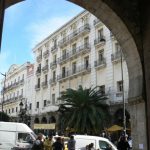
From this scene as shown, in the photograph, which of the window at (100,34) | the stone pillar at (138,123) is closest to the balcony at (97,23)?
the window at (100,34)

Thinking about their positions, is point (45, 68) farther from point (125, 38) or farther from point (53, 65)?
point (125, 38)

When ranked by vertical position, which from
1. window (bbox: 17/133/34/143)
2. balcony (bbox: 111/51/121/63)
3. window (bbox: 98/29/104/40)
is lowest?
window (bbox: 17/133/34/143)

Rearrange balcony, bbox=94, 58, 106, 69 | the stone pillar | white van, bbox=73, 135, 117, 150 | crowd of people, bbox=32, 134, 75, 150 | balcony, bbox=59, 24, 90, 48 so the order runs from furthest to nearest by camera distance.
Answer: balcony, bbox=59, 24, 90, 48
balcony, bbox=94, 58, 106, 69
white van, bbox=73, 135, 117, 150
crowd of people, bbox=32, 134, 75, 150
the stone pillar

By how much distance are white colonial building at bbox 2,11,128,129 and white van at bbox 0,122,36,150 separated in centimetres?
1390

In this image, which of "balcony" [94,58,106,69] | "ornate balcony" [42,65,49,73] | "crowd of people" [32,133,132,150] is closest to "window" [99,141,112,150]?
"crowd of people" [32,133,132,150]

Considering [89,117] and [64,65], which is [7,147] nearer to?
[89,117]

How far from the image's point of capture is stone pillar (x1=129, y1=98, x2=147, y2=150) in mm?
7016

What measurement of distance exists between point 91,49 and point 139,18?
30.7 meters

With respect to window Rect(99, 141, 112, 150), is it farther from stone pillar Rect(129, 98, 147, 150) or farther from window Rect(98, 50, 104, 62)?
window Rect(98, 50, 104, 62)

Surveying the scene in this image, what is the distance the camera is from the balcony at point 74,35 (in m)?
39.4

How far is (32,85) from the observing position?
54000 millimetres

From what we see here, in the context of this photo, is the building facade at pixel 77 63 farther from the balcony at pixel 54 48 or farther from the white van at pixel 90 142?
the white van at pixel 90 142

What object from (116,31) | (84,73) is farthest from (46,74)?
(116,31)

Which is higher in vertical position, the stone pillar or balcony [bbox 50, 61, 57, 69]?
balcony [bbox 50, 61, 57, 69]
